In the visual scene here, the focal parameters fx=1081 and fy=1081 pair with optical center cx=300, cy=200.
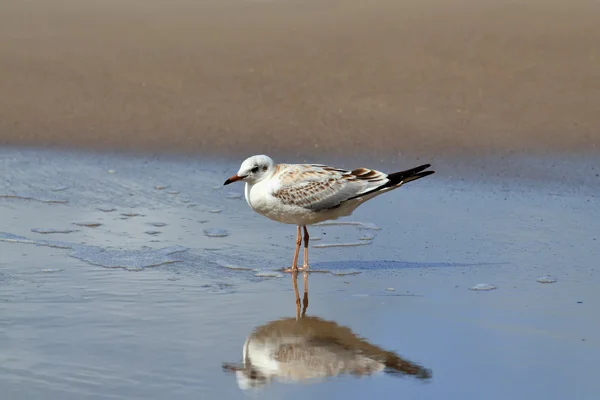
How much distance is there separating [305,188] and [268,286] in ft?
3.27

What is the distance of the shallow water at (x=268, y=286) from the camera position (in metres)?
4.28

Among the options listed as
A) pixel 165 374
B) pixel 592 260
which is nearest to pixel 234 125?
pixel 592 260

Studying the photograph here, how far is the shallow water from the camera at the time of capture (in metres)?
4.28

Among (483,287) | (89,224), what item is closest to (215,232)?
(89,224)

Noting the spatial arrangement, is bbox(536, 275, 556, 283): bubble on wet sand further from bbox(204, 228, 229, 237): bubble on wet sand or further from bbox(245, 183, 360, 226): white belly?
bbox(204, 228, 229, 237): bubble on wet sand

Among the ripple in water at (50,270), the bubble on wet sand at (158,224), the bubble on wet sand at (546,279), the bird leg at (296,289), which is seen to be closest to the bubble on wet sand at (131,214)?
the bubble on wet sand at (158,224)

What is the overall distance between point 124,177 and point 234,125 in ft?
5.42

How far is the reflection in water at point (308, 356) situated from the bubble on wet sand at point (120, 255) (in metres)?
1.35

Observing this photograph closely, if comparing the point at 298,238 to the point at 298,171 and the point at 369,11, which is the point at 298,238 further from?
the point at 369,11

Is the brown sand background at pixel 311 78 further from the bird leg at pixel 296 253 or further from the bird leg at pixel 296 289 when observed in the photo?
the bird leg at pixel 296 289

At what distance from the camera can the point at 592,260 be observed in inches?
249

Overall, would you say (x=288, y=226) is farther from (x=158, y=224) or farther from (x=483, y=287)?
(x=483, y=287)

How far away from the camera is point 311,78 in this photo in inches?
426

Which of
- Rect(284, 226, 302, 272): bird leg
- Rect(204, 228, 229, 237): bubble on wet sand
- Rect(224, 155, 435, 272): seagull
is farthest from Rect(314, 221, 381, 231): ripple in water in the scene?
Rect(204, 228, 229, 237): bubble on wet sand
